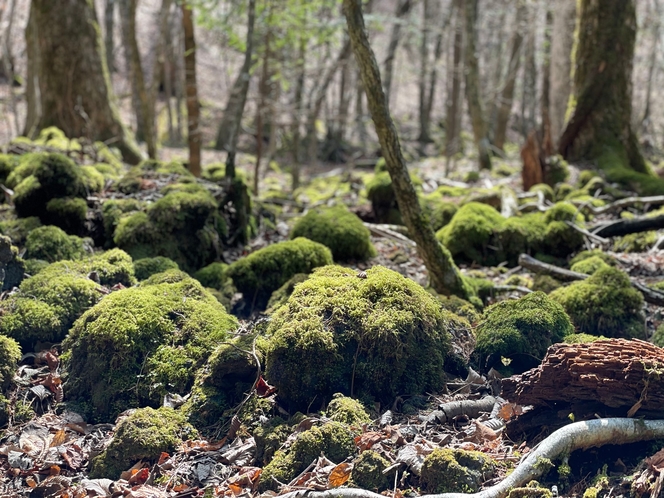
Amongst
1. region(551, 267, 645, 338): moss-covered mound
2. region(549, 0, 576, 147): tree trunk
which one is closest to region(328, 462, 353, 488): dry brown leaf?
region(551, 267, 645, 338): moss-covered mound

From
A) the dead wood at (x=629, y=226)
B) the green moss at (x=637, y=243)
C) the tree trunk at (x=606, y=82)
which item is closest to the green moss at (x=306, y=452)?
the dead wood at (x=629, y=226)

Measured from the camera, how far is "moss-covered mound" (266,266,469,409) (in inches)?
179

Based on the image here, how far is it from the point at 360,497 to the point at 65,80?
35.3 feet

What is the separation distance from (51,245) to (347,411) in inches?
156

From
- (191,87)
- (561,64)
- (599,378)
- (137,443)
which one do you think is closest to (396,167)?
(599,378)

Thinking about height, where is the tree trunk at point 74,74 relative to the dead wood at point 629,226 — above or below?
above

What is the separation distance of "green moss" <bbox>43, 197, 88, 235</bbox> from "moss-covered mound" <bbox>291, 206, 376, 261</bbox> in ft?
7.92

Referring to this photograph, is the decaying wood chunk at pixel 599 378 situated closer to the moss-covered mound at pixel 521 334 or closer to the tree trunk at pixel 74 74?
the moss-covered mound at pixel 521 334

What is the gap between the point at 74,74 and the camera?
12156mm

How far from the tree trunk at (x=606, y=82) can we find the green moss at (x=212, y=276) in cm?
761

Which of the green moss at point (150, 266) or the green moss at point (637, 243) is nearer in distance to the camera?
the green moss at point (150, 266)

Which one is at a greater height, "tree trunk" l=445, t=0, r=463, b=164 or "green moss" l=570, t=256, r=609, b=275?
"tree trunk" l=445, t=0, r=463, b=164

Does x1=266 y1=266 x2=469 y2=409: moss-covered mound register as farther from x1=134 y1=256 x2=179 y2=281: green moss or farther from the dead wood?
the dead wood

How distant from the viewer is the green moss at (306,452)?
3.87 metres
